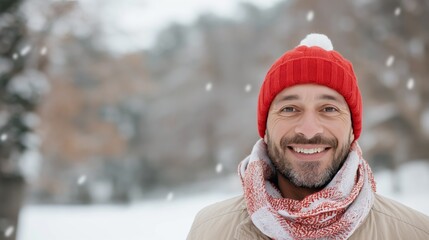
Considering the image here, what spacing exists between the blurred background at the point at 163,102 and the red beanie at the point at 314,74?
7028 millimetres

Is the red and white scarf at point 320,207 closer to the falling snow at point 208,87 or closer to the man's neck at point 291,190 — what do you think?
the man's neck at point 291,190

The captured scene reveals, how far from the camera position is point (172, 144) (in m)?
23.9

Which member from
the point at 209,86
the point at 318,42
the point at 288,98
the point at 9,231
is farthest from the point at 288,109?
the point at 209,86

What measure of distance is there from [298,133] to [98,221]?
14.0 m

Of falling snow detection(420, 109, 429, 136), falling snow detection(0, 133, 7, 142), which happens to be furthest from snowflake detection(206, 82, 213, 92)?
falling snow detection(0, 133, 7, 142)

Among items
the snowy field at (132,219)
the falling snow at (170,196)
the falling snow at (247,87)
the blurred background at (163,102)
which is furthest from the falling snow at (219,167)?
the falling snow at (247,87)

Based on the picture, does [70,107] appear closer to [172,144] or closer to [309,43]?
[309,43]

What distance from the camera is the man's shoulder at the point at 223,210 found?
223 cm

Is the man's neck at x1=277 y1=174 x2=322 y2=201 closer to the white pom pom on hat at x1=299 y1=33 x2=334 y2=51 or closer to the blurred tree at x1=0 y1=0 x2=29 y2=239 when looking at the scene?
the white pom pom on hat at x1=299 y1=33 x2=334 y2=51

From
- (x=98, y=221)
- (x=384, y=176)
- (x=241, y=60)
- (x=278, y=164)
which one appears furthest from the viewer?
(x=241, y=60)

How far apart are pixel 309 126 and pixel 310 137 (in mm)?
45

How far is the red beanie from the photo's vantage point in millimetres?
2133

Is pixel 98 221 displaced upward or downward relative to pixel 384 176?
downward

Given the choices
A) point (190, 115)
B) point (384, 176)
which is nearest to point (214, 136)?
point (190, 115)
